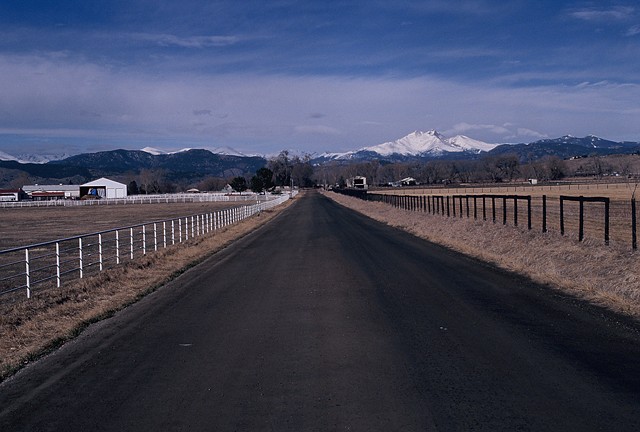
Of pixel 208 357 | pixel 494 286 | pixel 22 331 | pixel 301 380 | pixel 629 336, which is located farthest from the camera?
pixel 494 286

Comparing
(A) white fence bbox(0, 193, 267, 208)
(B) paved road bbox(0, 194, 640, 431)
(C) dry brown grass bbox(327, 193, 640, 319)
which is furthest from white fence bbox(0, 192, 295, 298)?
(A) white fence bbox(0, 193, 267, 208)

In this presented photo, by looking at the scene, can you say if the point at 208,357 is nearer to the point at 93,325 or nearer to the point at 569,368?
the point at 93,325

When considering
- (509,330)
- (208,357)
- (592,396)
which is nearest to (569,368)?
(592,396)

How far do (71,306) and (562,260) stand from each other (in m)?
11.6

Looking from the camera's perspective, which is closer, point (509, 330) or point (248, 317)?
point (509, 330)

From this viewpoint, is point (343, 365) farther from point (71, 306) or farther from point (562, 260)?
point (562, 260)

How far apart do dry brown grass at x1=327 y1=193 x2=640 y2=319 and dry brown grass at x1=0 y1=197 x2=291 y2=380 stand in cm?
914

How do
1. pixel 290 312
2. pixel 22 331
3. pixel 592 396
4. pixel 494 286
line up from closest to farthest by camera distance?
pixel 592 396 < pixel 22 331 < pixel 290 312 < pixel 494 286

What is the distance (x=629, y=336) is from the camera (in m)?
9.20

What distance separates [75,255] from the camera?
26562 millimetres

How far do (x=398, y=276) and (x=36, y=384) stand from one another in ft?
32.1

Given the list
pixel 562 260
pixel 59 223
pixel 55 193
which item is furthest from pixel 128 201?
pixel 562 260

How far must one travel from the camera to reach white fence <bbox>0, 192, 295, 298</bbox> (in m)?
15.5

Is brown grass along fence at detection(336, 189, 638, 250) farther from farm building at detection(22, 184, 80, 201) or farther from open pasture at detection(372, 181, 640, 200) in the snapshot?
farm building at detection(22, 184, 80, 201)
